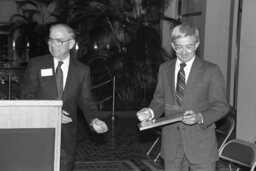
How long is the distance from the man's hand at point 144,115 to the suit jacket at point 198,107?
0.47ft

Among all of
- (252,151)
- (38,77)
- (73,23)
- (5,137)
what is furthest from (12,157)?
(73,23)

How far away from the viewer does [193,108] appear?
10.8 feet

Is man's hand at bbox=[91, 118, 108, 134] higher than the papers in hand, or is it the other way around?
the papers in hand

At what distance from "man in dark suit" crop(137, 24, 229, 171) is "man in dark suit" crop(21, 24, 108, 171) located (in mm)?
611

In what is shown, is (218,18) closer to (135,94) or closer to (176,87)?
(135,94)

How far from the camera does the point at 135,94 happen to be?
43.5 feet

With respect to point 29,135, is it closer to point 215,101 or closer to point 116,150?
point 215,101

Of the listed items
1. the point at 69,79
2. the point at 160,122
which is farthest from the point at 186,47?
the point at 69,79

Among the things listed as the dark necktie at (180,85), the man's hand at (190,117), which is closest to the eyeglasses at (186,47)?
the dark necktie at (180,85)

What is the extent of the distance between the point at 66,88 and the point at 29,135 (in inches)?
48.5

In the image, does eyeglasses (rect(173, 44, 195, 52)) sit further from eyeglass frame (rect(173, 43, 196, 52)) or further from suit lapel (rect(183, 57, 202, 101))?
suit lapel (rect(183, 57, 202, 101))

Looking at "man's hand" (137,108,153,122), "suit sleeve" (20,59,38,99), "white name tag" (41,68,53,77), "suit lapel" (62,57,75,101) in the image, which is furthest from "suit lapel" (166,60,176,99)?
"suit sleeve" (20,59,38,99)

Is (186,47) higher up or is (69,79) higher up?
(186,47)

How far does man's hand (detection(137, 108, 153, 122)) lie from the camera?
3.29 meters
